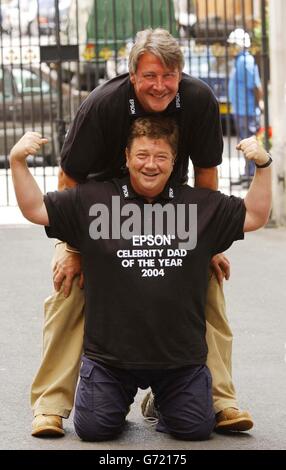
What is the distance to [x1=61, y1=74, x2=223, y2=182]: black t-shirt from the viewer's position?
19.8 feet

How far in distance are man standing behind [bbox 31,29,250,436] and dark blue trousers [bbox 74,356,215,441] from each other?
0.55 ft

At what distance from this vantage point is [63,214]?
6043 millimetres

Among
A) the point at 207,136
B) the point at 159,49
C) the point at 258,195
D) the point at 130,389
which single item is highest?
the point at 159,49

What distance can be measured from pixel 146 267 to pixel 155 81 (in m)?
0.82

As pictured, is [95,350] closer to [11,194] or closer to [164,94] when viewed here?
[164,94]

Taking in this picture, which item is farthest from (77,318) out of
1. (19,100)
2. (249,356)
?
(19,100)

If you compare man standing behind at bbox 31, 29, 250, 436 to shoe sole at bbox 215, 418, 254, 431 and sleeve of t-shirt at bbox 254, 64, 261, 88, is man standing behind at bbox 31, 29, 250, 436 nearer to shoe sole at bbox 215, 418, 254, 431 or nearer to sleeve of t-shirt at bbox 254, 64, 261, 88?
shoe sole at bbox 215, 418, 254, 431

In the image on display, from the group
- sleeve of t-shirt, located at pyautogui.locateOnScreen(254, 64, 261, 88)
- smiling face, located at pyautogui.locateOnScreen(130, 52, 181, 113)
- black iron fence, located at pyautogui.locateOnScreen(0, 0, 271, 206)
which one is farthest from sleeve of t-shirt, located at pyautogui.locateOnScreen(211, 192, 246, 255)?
sleeve of t-shirt, located at pyautogui.locateOnScreen(254, 64, 261, 88)

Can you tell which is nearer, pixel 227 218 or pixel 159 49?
pixel 159 49

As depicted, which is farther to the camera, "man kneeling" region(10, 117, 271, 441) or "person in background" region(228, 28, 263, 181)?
"person in background" region(228, 28, 263, 181)

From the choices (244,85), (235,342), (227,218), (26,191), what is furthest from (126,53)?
(26,191)

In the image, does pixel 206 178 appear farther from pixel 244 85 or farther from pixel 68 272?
pixel 244 85

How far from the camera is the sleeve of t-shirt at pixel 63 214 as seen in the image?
6.03m

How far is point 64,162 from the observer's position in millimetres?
6191
